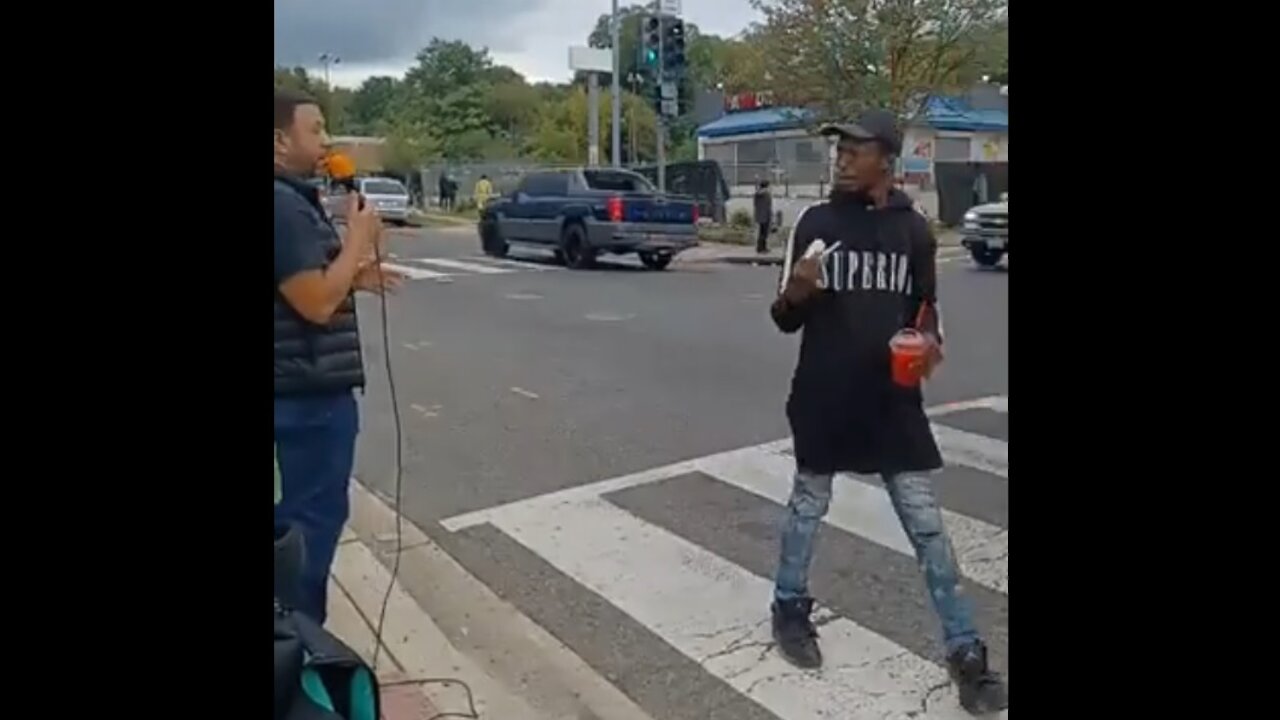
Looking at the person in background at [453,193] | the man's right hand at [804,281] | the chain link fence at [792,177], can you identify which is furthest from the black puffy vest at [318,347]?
the person in background at [453,193]

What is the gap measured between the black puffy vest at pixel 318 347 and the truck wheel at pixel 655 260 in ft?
46.6

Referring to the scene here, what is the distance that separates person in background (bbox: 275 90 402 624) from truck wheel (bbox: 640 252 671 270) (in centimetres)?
1398

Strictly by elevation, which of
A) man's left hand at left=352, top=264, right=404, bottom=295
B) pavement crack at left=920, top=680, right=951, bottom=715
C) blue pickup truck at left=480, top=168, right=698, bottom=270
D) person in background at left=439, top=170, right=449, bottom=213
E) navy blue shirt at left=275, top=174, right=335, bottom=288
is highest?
blue pickup truck at left=480, top=168, right=698, bottom=270

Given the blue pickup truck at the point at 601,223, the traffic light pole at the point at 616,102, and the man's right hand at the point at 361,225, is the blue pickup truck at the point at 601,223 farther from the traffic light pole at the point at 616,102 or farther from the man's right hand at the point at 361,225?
the man's right hand at the point at 361,225

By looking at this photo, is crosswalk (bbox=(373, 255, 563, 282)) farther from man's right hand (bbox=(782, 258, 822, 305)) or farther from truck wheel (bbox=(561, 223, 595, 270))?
man's right hand (bbox=(782, 258, 822, 305))

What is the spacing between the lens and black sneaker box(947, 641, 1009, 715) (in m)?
3.43

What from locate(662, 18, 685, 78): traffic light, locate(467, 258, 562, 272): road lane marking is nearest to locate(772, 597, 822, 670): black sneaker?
locate(662, 18, 685, 78): traffic light

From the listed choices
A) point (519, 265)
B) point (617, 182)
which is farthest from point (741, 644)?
point (519, 265)

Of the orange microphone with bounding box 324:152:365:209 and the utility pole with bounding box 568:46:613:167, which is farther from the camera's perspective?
the utility pole with bounding box 568:46:613:167

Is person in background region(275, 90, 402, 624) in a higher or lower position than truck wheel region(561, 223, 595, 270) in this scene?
lower

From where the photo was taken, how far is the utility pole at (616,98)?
134 inches
